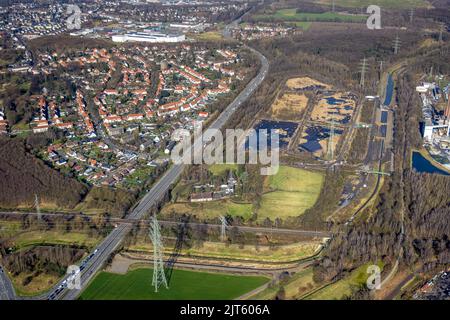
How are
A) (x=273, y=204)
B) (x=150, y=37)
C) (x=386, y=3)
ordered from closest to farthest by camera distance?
(x=273, y=204)
(x=150, y=37)
(x=386, y=3)

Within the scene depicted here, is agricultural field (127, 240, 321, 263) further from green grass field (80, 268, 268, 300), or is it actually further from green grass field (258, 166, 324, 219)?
green grass field (258, 166, 324, 219)

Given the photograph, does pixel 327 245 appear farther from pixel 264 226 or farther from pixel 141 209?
pixel 141 209

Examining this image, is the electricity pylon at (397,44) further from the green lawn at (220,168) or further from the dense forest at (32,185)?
the dense forest at (32,185)

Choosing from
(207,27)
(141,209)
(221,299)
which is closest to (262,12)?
(207,27)

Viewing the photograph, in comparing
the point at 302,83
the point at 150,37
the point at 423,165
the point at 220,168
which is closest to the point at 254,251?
the point at 220,168

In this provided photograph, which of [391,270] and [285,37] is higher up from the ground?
[285,37]

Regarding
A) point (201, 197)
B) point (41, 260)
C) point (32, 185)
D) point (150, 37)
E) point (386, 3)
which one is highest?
point (386, 3)

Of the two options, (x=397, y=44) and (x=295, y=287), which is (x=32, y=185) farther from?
(x=397, y=44)
